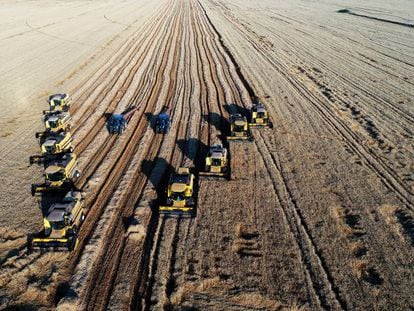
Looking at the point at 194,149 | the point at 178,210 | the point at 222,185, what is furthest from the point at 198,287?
the point at 194,149

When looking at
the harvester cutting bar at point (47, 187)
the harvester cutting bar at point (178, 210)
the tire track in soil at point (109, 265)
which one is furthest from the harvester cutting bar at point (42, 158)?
the harvester cutting bar at point (178, 210)

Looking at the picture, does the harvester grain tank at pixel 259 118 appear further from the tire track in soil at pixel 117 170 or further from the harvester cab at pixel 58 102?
the harvester cab at pixel 58 102

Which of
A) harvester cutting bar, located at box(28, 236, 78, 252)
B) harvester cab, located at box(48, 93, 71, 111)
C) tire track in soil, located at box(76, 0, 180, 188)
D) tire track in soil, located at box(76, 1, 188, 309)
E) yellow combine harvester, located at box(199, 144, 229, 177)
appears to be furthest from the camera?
harvester cab, located at box(48, 93, 71, 111)

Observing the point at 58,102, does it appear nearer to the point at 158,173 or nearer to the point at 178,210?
the point at 158,173

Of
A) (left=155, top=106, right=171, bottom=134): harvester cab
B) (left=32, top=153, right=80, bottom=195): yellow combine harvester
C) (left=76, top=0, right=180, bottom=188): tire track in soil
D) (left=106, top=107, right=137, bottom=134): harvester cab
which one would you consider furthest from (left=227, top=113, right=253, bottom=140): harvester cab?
(left=32, top=153, right=80, bottom=195): yellow combine harvester

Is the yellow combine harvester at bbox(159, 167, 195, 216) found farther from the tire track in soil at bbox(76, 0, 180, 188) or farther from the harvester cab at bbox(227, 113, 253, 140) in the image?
the harvester cab at bbox(227, 113, 253, 140)

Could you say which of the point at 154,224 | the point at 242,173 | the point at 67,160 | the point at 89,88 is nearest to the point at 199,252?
the point at 154,224

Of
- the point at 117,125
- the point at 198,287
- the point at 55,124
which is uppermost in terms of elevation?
the point at 55,124
